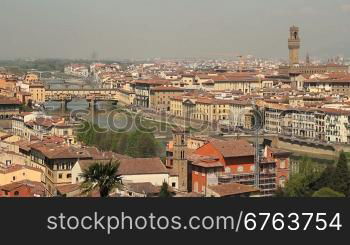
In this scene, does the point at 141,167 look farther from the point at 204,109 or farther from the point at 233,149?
the point at 204,109

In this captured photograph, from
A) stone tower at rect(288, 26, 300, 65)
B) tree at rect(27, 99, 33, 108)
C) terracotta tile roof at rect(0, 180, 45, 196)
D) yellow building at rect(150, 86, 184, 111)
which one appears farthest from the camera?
stone tower at rect(288, 26, 300, 65)

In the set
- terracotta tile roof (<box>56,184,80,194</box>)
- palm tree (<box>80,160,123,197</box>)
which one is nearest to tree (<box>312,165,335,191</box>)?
terracotta tile roof (<box>56,184,80,194</box>)

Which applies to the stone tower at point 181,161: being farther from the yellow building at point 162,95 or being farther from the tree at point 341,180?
the yellow building at point 162,95

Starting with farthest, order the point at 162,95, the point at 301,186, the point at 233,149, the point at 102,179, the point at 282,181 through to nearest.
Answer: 1. the point at 162,95
2. the point at 282,181
3. the point at 233,149
4. the point at 301,186
5. the point at 102,179

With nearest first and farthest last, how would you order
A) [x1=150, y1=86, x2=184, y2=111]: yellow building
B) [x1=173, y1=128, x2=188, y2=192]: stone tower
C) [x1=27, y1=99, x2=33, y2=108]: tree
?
[x1=173, y1=128, x2=188, y2=192]: stone tower → [x1=27, y1=99, x2=33, y2=108]: tree → [x1=150, y1=86, x2=184, y2=111]: yellow building

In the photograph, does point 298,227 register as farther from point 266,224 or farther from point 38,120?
point 38,120

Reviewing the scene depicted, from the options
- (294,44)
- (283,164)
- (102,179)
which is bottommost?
(283,164)

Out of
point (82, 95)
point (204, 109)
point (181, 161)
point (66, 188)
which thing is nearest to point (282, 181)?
point (181, 161)

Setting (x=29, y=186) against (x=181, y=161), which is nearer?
(x=29, y=186)

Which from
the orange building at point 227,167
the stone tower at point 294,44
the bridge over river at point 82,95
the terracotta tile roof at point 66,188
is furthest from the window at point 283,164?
the stone tower at point 294,44

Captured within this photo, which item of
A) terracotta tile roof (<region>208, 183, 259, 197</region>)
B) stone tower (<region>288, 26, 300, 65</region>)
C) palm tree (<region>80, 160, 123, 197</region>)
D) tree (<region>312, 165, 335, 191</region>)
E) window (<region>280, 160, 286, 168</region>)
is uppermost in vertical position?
stone tower (<region>288, 26, 300, 65</region>)

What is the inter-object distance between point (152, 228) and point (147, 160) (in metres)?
4.49

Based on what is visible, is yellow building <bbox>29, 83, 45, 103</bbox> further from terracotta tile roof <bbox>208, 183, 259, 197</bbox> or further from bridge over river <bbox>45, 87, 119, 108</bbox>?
terracotta tile roof <bbox>208, 183, 259, 197</bbox>

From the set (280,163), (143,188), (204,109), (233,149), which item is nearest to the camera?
(143,188)
